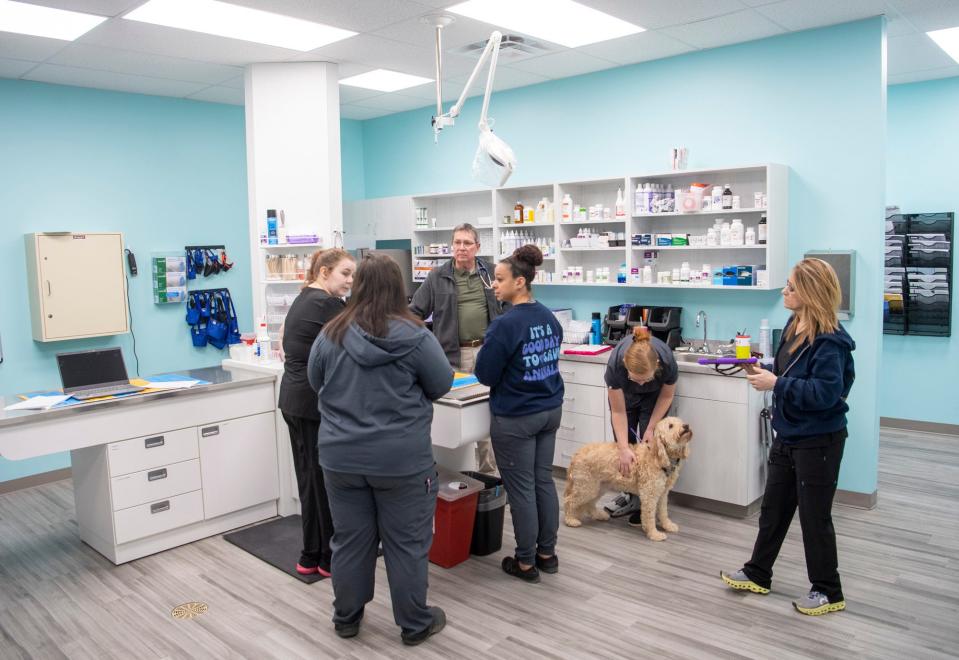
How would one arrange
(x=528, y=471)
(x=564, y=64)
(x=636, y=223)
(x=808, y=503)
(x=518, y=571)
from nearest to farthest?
(x=808, y=503) < (x=528, y=471) < (x=518, y=571) < (x=636, y=223) < (x=564, y=64)

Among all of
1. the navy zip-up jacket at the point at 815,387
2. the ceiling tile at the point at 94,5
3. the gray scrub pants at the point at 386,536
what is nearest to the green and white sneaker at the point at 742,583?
the navy zip-up jacket at the point at 815,387

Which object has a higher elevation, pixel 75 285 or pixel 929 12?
pixel 929 12

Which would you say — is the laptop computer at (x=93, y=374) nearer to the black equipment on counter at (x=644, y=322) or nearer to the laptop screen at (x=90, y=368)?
the laptop screen at (x=90, y=368)

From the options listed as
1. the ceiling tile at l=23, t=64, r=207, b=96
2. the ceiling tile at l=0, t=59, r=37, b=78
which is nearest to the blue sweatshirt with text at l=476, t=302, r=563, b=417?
the ceiling tile at l=23, t=64, r=207, b=96

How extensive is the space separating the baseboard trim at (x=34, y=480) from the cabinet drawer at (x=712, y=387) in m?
4.34

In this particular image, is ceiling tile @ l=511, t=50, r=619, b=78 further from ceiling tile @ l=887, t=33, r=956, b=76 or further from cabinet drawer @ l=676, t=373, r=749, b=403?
cabinet drawer @ l=676, t=373, r=749, b=403

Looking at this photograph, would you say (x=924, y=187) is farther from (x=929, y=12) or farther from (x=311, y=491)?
(x=311, y=491)

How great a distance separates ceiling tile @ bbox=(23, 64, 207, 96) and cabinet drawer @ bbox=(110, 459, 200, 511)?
9.69 feet

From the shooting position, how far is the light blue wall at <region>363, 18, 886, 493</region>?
14.7ft

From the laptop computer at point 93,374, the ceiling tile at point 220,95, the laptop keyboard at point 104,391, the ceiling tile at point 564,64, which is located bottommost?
the laptop keyboard at point 104,391

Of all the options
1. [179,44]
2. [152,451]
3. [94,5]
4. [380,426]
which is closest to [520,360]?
[380,426]

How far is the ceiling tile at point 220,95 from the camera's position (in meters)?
5.90

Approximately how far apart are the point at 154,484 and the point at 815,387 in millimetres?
3330

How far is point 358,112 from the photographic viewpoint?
7090 millimetres
